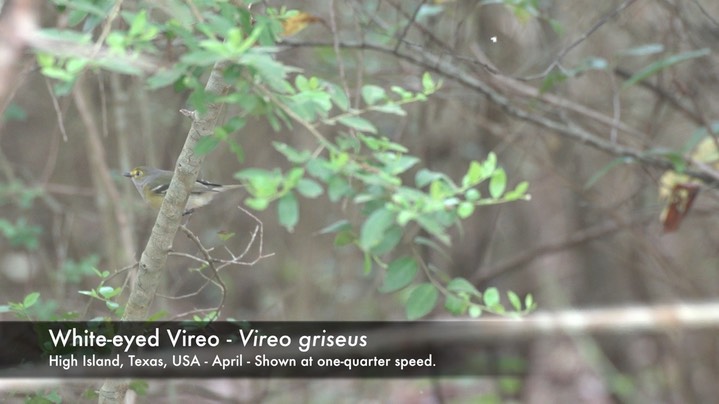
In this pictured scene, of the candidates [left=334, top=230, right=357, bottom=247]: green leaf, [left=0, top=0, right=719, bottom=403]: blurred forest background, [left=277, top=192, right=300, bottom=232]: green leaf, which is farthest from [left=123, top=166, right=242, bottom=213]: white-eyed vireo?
[left=277, top=192, right=300, bottom=232]: green leaf

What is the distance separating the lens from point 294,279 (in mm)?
6602

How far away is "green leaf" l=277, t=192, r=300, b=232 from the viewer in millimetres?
1679

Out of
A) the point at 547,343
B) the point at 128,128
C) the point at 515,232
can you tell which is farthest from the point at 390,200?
the point at 547,343

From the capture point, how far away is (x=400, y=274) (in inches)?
81.7

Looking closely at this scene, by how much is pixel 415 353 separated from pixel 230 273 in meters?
3.11

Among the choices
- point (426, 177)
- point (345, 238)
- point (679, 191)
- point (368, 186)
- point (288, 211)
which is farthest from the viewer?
point (679, 191)

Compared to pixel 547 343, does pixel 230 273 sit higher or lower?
higher

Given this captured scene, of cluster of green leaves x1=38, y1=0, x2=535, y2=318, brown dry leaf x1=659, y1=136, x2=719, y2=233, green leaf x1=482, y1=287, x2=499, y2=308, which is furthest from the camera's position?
brown dry leaf x1=659, y1=136, x2=719, y2=233

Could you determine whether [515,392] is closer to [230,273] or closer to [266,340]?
[230,273]

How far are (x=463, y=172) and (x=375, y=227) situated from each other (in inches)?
180

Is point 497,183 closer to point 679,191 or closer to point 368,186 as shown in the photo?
point 368,186

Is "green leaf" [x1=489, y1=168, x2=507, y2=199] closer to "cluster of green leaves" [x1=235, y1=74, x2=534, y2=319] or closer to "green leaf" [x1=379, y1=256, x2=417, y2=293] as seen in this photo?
"cluster of green leaves" [x1=235, y1=74, x2=534, y2=319]

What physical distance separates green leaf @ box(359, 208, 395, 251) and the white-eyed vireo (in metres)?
1.46

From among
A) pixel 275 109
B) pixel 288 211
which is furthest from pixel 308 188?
pixel 275 109
